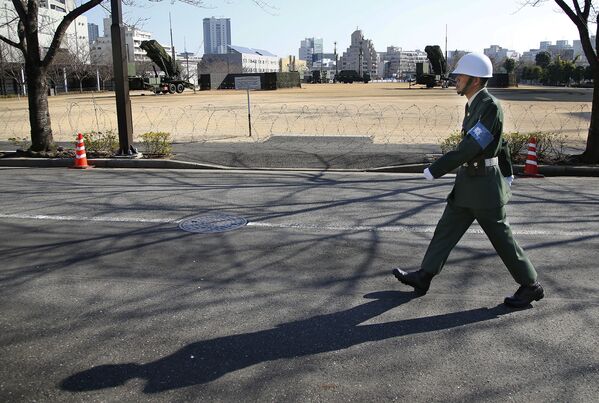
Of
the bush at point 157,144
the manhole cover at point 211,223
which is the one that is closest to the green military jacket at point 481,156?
the manhole cover at point 211,223

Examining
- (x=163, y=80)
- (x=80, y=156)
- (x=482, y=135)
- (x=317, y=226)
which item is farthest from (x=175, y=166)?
(x=163, y=80)

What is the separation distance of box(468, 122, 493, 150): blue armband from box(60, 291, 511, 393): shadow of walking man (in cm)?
134

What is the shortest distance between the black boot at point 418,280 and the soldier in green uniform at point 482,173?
1.20 feet

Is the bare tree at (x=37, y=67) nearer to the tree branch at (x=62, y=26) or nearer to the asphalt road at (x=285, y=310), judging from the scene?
the tree branch at (x=62, y=26)

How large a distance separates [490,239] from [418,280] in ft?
2.22

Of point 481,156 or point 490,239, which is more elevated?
point 481,156

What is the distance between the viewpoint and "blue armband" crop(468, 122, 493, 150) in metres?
4.06

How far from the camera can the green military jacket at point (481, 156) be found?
408 centimetres

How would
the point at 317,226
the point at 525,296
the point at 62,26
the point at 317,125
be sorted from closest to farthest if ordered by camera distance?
the point at 525,296
the point at 317,226
the point at 62,26
the point at 317,125

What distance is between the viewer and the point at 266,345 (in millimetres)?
3814

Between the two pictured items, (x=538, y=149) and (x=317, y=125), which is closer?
(x=538, y=149)

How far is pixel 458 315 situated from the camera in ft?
14.0

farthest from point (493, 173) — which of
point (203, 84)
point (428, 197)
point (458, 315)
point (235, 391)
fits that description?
point (203, 84)

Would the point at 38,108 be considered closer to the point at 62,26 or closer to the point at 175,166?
the point at 62,26
